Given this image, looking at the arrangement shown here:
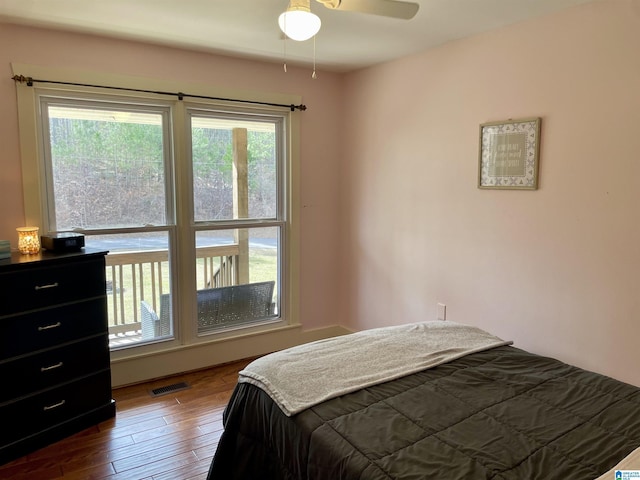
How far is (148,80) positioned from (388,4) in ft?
6.18

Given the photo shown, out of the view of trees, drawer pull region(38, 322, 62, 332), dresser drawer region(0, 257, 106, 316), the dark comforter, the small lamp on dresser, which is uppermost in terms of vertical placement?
the view of trees

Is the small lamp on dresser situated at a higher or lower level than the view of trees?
lower

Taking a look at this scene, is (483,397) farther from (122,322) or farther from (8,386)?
(122,322)

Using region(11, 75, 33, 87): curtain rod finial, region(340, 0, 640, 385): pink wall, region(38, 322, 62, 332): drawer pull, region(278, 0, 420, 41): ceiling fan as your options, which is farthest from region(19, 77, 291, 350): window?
region(278, 0, 420, 41): ceiling fan

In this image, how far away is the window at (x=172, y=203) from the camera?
2.93 metres

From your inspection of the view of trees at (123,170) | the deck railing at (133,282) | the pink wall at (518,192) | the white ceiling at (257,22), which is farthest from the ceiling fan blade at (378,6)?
the deck railing at (133,282)

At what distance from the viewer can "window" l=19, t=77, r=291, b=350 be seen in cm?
293

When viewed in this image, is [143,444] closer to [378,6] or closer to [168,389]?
[168,389]

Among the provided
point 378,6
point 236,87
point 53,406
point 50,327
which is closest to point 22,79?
point 236,87

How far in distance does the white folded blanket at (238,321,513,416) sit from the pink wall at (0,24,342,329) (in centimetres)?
168

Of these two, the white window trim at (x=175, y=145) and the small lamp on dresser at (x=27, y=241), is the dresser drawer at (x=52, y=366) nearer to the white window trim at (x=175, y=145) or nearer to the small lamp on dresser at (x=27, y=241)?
the white window trim at (x=175, y=145)

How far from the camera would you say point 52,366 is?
2477 millimetres

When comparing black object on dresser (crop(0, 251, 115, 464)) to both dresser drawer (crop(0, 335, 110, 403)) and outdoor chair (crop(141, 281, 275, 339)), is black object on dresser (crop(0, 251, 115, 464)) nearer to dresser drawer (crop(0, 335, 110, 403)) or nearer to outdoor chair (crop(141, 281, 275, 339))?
dresser drawer (crop(0, 335, 110, 403))

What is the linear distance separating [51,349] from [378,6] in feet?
7.88
